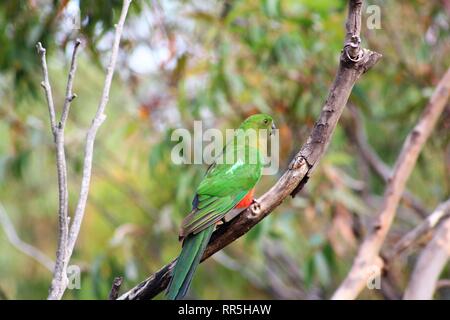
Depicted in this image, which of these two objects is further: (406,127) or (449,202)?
(406,127)

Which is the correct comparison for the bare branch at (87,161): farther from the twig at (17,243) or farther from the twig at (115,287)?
the twig at (17,243)

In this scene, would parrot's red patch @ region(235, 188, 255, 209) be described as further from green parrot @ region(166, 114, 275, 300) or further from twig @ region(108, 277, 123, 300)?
twig @ region(108, 277, 123, 300)

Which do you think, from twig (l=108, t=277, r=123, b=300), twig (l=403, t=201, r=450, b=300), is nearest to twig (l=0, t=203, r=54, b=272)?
twig (l=108, t=277, r=123, b=300)

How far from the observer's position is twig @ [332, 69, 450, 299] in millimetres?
3941

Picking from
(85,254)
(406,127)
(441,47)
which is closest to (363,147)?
(406,127)

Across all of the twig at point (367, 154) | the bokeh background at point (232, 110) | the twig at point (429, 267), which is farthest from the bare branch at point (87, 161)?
the twig at point (367, 154)

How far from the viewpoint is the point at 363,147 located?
574 cm

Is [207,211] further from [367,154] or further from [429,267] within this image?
[367,154]

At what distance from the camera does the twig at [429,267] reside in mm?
3881

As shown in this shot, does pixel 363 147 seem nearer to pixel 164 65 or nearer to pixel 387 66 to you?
pixel 387 66

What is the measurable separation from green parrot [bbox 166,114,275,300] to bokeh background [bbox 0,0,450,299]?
3.80 ft

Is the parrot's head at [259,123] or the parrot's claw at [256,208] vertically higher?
the parrot's head at [259,123]
